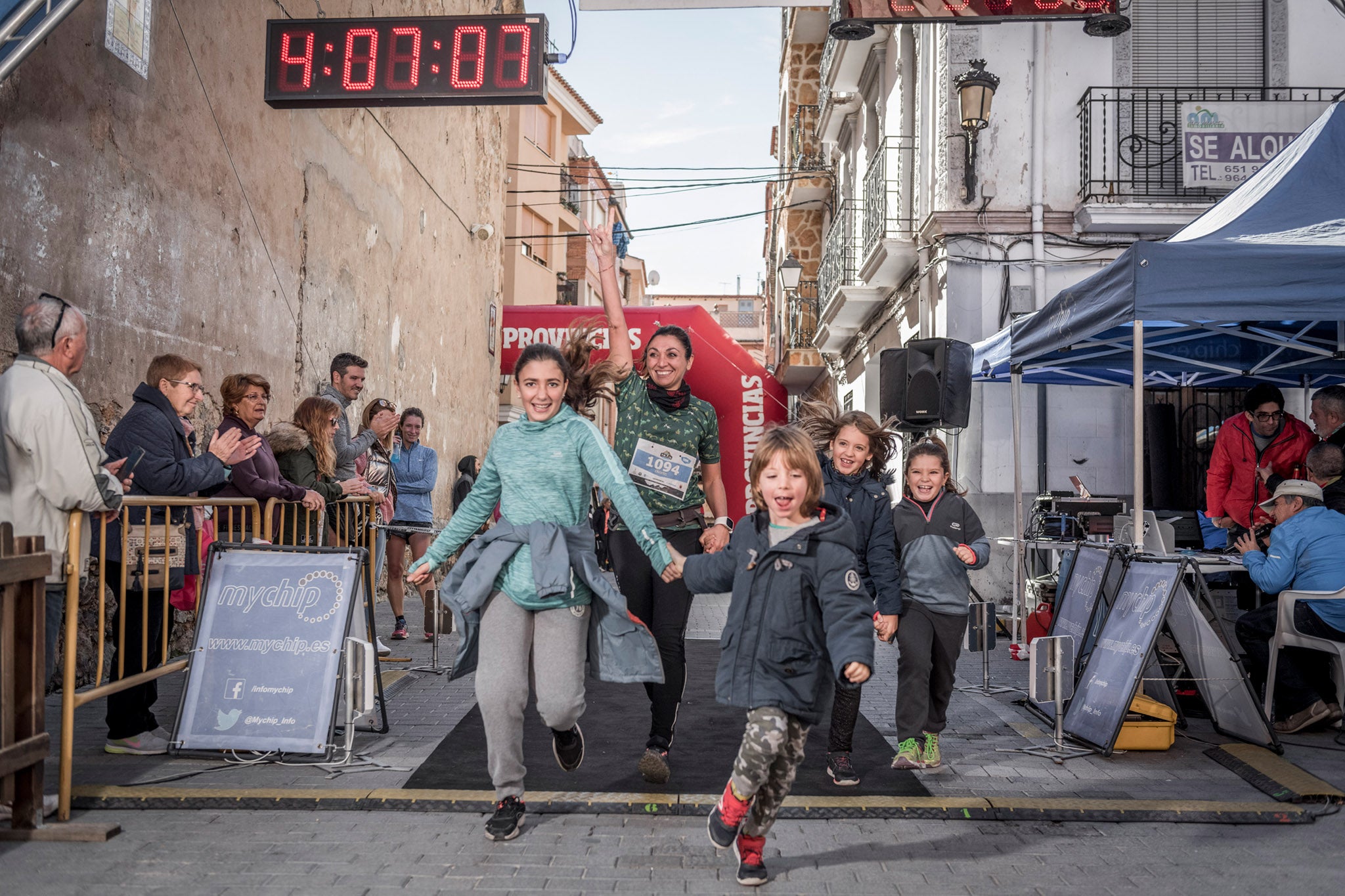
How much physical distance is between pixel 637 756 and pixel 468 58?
5375 mm

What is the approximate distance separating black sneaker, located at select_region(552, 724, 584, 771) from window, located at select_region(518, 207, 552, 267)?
33.3m

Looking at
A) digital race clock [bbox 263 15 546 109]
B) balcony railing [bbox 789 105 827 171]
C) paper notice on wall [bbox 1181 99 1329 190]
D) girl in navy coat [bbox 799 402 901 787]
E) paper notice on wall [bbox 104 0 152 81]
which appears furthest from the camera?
balcony railing [bbox 789 105 827 171]

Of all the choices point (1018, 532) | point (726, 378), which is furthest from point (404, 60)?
point (726, 378)

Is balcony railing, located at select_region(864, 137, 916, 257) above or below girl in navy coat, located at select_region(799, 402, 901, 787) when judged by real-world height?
above

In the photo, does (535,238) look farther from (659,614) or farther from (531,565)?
(531,565)

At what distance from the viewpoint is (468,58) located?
27.8 ft

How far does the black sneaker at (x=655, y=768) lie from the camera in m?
4.99

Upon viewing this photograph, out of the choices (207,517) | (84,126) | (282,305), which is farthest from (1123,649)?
(282,305)

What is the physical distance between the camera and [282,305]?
404 inches

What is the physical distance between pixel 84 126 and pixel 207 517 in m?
2.89

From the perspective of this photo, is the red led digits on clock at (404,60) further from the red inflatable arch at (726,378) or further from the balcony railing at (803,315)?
the balcony railing at (803,315)

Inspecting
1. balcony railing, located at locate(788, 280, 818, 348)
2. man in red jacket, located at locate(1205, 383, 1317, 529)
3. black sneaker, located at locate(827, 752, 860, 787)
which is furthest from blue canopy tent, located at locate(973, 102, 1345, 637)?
balcony railing, located at locate(788, 280, 818, 348)

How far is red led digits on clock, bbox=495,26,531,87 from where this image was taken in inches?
332

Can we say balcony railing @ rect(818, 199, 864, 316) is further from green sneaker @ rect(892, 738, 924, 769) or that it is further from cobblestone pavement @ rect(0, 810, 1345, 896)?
cobblestone pavement @ rect(0, 810, 1345, 896)
